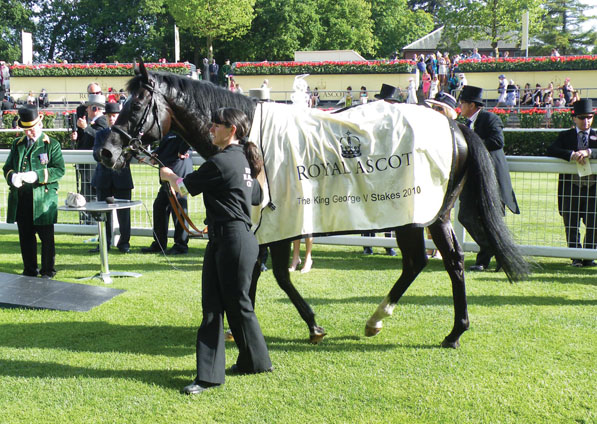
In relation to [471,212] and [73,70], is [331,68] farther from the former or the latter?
[471,212]

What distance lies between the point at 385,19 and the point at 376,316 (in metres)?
58.1

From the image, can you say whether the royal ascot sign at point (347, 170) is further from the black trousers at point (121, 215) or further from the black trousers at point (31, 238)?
the black trousers at point (121, 215)

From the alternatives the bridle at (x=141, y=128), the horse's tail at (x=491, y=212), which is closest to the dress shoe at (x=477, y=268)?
the horse's tail at (x=491, y=212)

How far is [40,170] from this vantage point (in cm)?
671

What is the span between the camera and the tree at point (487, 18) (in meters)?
39.7

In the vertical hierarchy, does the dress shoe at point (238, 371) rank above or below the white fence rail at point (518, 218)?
below

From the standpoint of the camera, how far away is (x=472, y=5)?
40.6m

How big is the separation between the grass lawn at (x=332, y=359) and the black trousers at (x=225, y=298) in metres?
0.20

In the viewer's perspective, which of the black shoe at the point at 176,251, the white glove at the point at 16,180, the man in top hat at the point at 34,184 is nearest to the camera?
the white glove at the point at 16,180

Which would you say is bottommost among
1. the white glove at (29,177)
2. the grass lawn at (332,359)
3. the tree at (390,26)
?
the grass lawn at (332,359)

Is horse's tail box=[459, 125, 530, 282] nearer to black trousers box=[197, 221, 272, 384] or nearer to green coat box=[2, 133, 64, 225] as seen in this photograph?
black trousers box=[197, 221, 272, 384]

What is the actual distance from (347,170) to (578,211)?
12.5ft

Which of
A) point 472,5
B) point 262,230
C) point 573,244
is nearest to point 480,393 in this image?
point 262,230

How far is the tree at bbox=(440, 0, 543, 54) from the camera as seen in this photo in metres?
39.7
